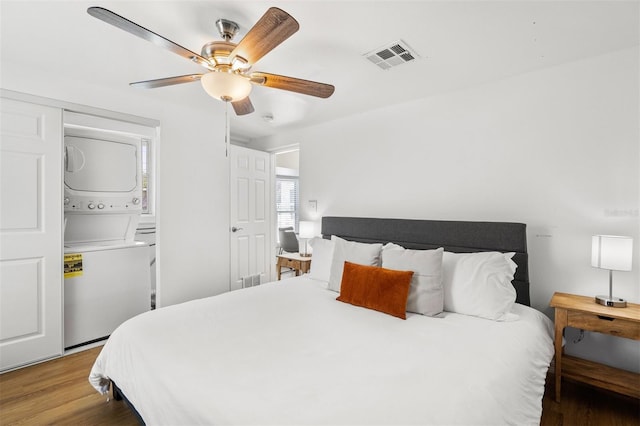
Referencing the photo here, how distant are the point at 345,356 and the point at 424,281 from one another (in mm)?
951

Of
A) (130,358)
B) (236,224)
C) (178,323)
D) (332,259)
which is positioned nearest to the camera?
(130,358)

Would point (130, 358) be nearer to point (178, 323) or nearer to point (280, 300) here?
point (178, 323)

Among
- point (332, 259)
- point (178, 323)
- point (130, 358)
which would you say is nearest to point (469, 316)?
point (332, 259)

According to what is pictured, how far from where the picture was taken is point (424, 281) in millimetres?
2133

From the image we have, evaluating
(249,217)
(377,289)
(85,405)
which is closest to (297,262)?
(249,217)

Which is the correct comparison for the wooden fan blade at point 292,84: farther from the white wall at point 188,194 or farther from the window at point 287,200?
the window at point 287,200

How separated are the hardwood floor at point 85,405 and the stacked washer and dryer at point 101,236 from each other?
0.58m

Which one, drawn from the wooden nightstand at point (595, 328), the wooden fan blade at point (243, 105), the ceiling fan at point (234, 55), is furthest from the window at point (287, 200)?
the wooden nightstand at point (595, 328)

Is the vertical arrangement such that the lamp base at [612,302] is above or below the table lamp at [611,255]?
below

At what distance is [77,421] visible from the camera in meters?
1.85

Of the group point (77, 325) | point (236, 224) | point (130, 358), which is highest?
point (236, 224)

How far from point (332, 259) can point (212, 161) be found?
207 cm

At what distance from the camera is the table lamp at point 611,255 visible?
74.5 inches

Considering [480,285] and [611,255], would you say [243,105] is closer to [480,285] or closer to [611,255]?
[480,285]
